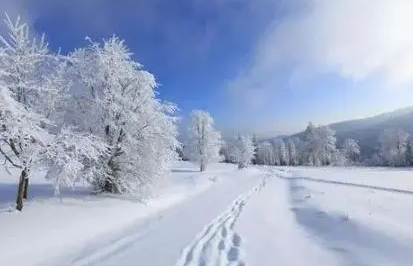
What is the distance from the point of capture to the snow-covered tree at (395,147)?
347 ft

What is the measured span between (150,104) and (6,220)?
37.4 ft

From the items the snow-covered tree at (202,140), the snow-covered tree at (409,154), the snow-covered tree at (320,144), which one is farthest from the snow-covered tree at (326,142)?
the snow-covered tree at (202,140)

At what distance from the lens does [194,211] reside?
20.9 meters

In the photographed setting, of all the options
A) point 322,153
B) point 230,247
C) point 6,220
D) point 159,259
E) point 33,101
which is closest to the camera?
point 159,259

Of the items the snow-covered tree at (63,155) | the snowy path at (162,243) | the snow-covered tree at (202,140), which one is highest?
the snow-covered tree at (202,140)

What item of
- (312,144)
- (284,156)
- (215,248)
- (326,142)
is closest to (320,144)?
(326,142)

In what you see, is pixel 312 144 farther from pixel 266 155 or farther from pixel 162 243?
pixel 162 243

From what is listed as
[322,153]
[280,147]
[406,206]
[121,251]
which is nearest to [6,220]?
[121,251]

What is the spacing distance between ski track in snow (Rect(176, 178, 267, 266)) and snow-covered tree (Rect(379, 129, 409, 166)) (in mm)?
101401

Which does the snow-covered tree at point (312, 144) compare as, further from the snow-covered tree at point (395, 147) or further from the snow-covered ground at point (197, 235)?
the snow-covered ground at point (197, 235)

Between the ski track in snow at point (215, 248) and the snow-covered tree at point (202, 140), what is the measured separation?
57329mm

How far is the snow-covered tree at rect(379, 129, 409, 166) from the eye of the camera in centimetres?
10569

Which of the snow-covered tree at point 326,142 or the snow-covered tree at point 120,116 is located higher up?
the snow-covered tree at point 326,142

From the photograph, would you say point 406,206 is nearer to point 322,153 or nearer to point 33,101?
point 33,101
